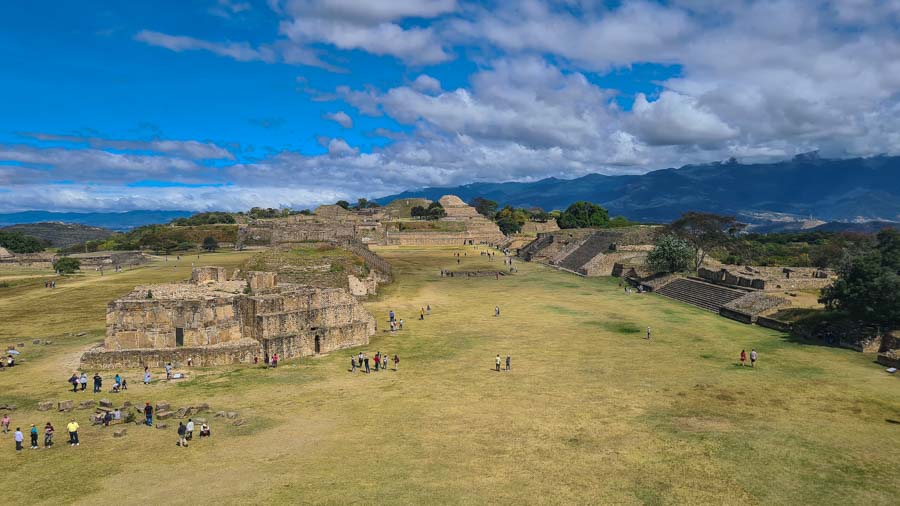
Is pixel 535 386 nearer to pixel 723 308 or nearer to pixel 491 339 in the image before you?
pixel 491 339

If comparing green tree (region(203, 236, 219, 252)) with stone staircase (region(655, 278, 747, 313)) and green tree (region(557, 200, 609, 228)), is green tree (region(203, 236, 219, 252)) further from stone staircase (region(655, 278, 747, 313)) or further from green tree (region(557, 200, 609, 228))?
stone staircase (region(655, 278, 747, 313))

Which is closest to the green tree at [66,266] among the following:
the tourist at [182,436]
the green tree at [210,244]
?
the green tree at [210,244]

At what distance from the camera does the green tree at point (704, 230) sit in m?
55.4

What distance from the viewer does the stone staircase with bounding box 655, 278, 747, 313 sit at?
3703 centimetres

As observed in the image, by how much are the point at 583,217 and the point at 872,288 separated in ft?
297

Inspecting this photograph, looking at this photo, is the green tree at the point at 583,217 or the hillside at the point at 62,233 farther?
the hillside at the point at 62,233

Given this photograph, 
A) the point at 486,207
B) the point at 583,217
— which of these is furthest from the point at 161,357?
the point at 486,207

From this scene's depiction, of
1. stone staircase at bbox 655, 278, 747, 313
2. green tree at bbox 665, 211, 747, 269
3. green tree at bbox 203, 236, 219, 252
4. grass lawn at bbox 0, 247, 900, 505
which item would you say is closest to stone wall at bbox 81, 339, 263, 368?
grass lawn at bbox 0, 247, 900, 505

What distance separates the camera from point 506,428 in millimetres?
15719

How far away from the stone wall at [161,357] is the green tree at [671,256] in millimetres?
38888

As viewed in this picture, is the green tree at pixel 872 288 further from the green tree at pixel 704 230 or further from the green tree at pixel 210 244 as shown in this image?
the green tree at pixel 210 244

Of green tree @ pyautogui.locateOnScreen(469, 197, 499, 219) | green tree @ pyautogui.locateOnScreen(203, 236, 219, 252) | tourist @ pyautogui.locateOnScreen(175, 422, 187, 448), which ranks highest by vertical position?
green tree @ pyautogui.locateOnScreen(469, 197, 499, 219)

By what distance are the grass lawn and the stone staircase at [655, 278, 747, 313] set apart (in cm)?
816

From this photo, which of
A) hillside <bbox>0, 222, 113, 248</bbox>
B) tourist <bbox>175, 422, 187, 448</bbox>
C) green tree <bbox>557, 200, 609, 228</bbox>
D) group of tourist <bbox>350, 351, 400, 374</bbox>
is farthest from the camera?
hillside <bbox>0, 222, 113, 248</bbox>
